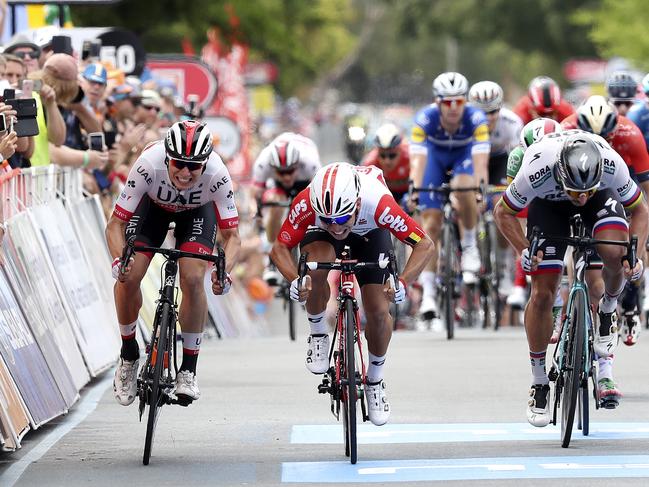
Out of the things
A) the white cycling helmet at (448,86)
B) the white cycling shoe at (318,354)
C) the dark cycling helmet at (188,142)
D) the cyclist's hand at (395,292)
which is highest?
the dark cycling helmet at (188,142)

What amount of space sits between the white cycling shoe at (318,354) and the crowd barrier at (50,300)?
1717 mm

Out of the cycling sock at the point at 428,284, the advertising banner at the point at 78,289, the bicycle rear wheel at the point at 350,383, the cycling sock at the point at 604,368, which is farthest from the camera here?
the cycling sock at the point at 428,284

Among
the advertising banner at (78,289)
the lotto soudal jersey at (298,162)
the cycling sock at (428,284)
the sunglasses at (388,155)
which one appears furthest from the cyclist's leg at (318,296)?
the sunglasses at (388,155)

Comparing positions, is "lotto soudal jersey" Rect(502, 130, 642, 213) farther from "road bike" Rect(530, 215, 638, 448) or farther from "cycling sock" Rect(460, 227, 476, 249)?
"cycling sock" Rect(460, 227, 476, 249)

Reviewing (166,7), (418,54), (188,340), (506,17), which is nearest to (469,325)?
(188,340)

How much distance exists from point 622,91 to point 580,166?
20.5 feet

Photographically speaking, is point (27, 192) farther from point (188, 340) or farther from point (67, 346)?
point (188, 340)

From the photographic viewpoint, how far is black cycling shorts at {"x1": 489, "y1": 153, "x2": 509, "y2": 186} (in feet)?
66.9

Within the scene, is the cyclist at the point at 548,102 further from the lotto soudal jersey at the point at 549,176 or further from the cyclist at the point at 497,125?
the lotto soudal jersey at the point at 549,176

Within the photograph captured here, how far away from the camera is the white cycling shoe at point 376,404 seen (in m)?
10.9

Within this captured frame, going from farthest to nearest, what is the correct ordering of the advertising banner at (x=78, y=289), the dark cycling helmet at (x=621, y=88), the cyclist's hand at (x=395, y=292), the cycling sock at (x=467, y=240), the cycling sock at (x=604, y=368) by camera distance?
the cycling sock at (x=467, y=240)
the dark cycling helmet at (x=621, y=88)
the advertising banner at (x=78, y=289)
the cycling sock at (x=604, y=368)
the cyclist's hand at (x=395, y=292)

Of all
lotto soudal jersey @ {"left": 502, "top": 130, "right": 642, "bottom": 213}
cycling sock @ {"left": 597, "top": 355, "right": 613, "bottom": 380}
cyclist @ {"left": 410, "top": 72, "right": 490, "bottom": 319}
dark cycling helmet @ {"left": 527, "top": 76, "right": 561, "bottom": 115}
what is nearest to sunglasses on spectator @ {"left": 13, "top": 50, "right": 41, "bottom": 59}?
cyclist @ {"left": 410, "top": 72, "right": 490, "bottom": 319}

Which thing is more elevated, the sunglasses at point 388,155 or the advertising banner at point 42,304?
the sunglasses at point 388,155

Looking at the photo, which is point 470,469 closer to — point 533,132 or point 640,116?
point 533,132
